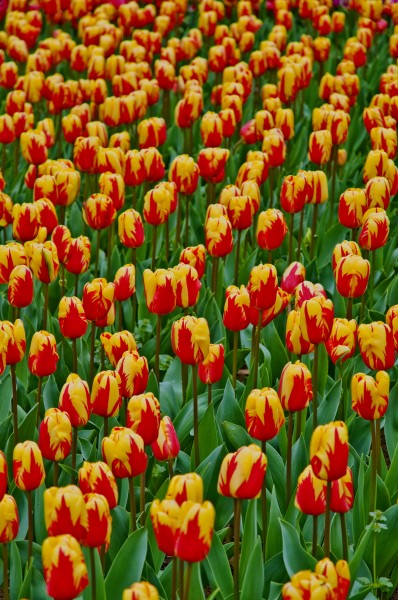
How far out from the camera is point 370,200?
13.9 ft

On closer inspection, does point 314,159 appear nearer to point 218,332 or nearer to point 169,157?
point 218,332

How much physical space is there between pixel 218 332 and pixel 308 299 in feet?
3.30

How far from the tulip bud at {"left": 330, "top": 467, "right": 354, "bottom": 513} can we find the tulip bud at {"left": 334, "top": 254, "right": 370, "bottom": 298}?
3.04 feet

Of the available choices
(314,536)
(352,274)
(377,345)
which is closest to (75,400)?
(314,536)

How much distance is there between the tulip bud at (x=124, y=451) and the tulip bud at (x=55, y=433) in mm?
203

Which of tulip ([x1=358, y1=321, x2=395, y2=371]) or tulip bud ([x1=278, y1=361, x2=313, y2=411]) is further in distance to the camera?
tulip ([x1=358, y1=321, x2=395, y2=371])

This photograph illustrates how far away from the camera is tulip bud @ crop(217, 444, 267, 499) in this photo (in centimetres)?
238

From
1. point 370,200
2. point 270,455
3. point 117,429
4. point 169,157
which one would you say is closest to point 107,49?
point 169,157

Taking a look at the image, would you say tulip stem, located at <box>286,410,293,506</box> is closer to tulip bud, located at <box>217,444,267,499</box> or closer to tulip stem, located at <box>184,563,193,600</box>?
tulip bud, located at <box>217,444,267,499</box>

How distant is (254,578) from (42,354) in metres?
0.89

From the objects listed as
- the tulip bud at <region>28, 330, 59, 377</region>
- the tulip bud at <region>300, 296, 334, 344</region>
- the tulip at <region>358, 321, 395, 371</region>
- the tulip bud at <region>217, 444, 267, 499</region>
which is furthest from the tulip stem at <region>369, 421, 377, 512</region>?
the tulip bud at <region>28, 330, 59, 377</region>

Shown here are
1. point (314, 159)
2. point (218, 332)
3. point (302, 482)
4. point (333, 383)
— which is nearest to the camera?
point (302, 482)

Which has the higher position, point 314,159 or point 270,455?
point 314,159

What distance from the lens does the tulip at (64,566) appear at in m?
2.07
